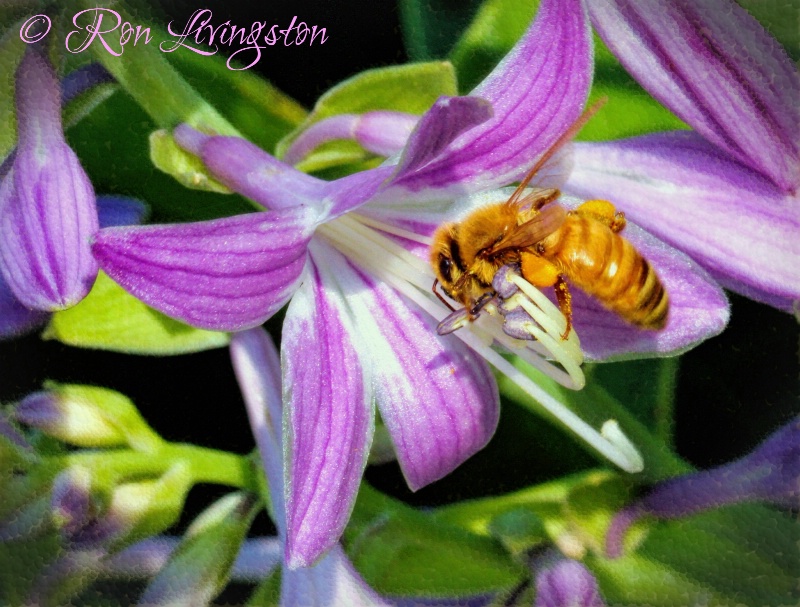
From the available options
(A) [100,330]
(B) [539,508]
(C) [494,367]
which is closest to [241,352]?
(A) [100,330]

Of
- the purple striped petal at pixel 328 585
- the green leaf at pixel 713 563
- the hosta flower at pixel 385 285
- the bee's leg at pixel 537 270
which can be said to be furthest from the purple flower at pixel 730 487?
the bee's leg at pixel 537 270

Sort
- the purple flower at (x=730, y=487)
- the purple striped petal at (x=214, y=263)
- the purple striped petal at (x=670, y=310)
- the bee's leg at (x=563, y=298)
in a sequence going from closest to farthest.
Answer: the purple striped petal at (x=214, y=263) → the bee's leg at (x=563, y=298) → the purple striped petal at (x=670, y=310) → the purple flower at (x=730, y=487)

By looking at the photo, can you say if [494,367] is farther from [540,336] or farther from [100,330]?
[100,330]

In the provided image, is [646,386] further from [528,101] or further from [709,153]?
[528,101]

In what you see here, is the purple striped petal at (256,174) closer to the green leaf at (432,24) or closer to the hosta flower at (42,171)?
the hosta flower at (42,171)

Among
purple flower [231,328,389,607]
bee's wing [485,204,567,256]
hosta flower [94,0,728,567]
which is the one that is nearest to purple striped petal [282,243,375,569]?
hosta flower [94,0,728,567]

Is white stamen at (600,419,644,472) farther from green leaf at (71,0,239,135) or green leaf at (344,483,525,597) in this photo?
green leaf at (71,0,239,135)
